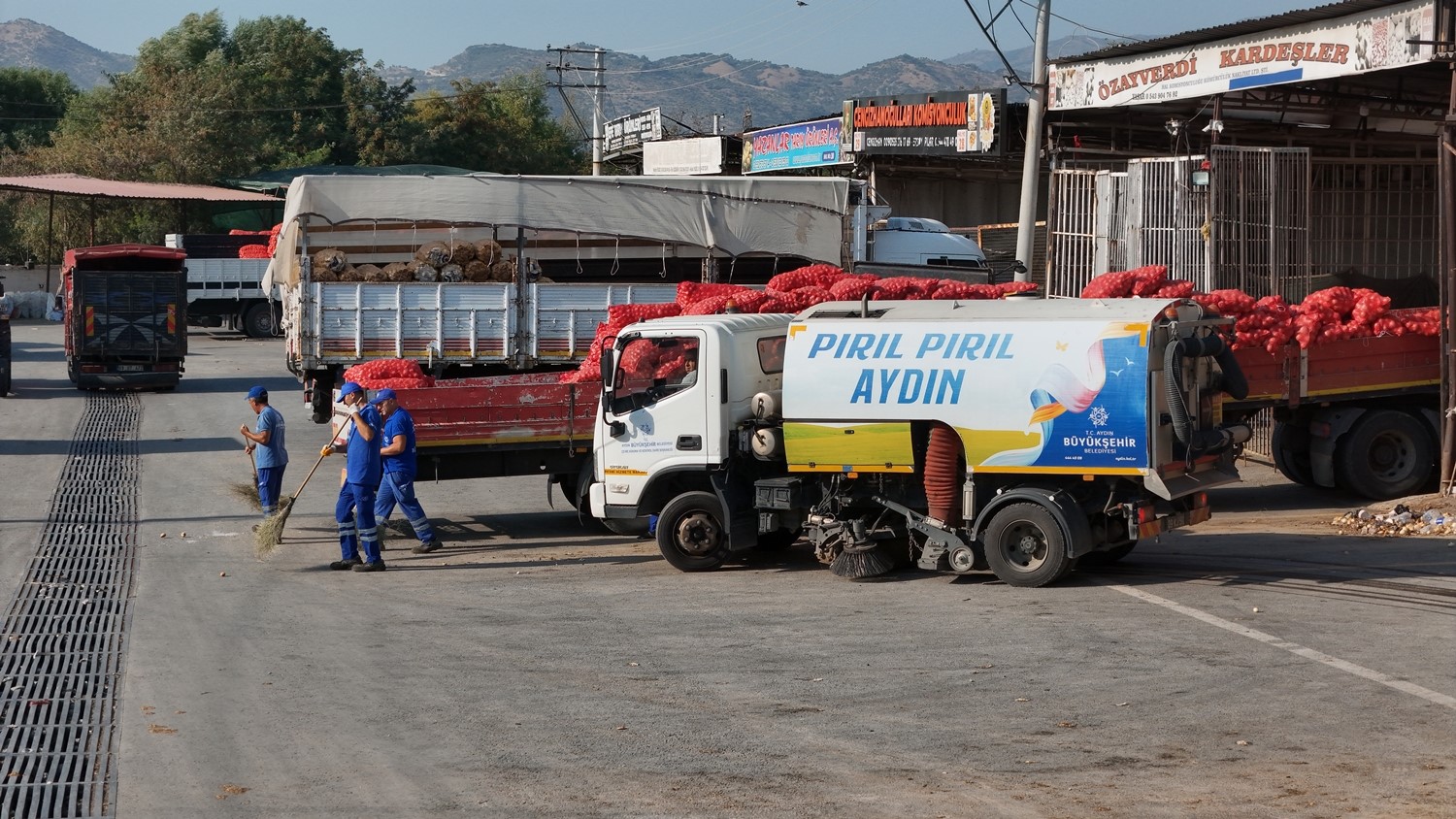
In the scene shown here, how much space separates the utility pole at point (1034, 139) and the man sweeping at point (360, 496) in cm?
1202

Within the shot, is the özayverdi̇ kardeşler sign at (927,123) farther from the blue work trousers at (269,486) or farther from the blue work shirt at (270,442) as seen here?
the blue work trousers at (269,486)

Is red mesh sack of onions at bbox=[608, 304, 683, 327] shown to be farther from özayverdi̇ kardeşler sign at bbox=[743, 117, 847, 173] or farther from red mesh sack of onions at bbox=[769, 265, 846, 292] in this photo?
özayverdi̇ kardeşler sign at bbox=[743, 117, 847, 173]

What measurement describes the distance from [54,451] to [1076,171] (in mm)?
15465

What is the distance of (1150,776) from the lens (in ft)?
23.7

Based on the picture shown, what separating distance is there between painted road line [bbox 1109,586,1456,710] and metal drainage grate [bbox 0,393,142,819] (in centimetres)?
690

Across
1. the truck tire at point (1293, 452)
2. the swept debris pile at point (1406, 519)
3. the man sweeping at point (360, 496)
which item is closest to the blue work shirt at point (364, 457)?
the man sweeping at point (360, 496)

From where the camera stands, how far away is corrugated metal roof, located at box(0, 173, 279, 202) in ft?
151

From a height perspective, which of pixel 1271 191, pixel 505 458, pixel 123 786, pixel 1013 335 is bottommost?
pixel 123 786

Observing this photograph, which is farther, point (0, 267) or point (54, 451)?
point (0, 267)

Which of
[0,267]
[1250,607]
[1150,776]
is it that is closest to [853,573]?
[1250,607]

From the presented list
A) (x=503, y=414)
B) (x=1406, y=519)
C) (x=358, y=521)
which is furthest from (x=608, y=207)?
(x=1406, y=519)

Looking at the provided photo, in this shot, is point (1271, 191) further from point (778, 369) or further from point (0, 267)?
point (0, 267)

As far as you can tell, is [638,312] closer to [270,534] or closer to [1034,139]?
[270,534]

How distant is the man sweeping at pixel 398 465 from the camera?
14.2m
